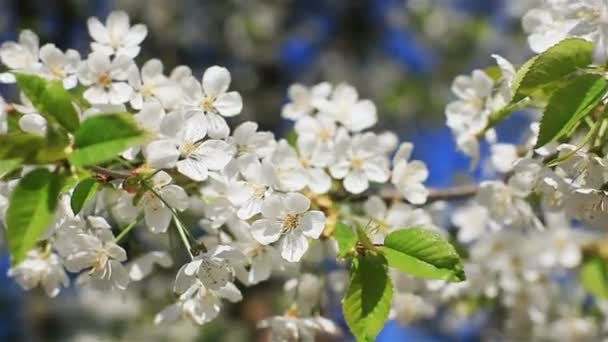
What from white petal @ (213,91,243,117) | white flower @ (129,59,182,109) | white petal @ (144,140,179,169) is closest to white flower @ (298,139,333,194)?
white petal @ (213,91,243,117)

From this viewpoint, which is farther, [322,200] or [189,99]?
[322,200]

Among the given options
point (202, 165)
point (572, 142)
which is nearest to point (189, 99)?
point (202, 165)

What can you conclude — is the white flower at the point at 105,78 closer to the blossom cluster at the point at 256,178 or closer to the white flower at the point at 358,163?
the blossom cluster at the point at 256,178

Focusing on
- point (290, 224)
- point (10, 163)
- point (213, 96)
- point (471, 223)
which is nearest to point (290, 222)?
point (290, 224)

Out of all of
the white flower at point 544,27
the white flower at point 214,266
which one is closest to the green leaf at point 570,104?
the white flower at point 544,27

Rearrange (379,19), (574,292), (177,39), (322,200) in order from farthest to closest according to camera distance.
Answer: (379,19) → (177,39) → (574,292) → (322,200)

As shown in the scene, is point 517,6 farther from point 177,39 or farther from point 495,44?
point 177,39

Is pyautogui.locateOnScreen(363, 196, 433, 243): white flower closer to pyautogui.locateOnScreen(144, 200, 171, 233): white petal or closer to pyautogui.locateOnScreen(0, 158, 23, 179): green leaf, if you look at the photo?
pyautogui.locateOnScreen(144, 200, 171, 233): white petal
